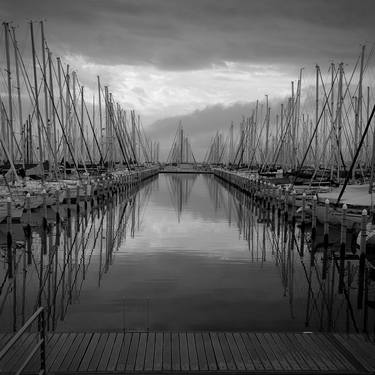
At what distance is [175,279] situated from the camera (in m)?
15.9

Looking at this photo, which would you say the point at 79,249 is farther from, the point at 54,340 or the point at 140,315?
the point at 54,340

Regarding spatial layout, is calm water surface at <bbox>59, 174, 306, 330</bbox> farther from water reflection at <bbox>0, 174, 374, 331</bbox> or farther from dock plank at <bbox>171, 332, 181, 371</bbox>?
dock plank at <bbox>171, 332, 181, 371</bbox>

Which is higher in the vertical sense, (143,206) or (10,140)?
(10,140)

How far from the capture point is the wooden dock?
7895mm

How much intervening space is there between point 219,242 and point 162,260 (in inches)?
208

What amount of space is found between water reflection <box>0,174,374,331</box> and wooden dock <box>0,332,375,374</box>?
192 cm

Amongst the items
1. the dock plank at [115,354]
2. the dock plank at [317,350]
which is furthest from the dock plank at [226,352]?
the dock plank at [115,354]

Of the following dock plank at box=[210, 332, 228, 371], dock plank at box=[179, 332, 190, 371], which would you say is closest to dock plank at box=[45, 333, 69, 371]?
dock plank at box=[179, 332, 190, 371]

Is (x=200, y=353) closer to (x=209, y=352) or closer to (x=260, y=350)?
(x=209, y=352)

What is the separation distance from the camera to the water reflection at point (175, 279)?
11.8m

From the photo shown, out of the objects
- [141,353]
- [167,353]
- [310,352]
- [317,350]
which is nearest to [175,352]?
[167,353]

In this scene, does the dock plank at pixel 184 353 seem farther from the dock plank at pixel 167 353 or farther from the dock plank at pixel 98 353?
the dock plank at pixel 98 353

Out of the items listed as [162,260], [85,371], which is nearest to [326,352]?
[85,371]

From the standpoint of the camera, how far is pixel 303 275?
16938 millimetres
